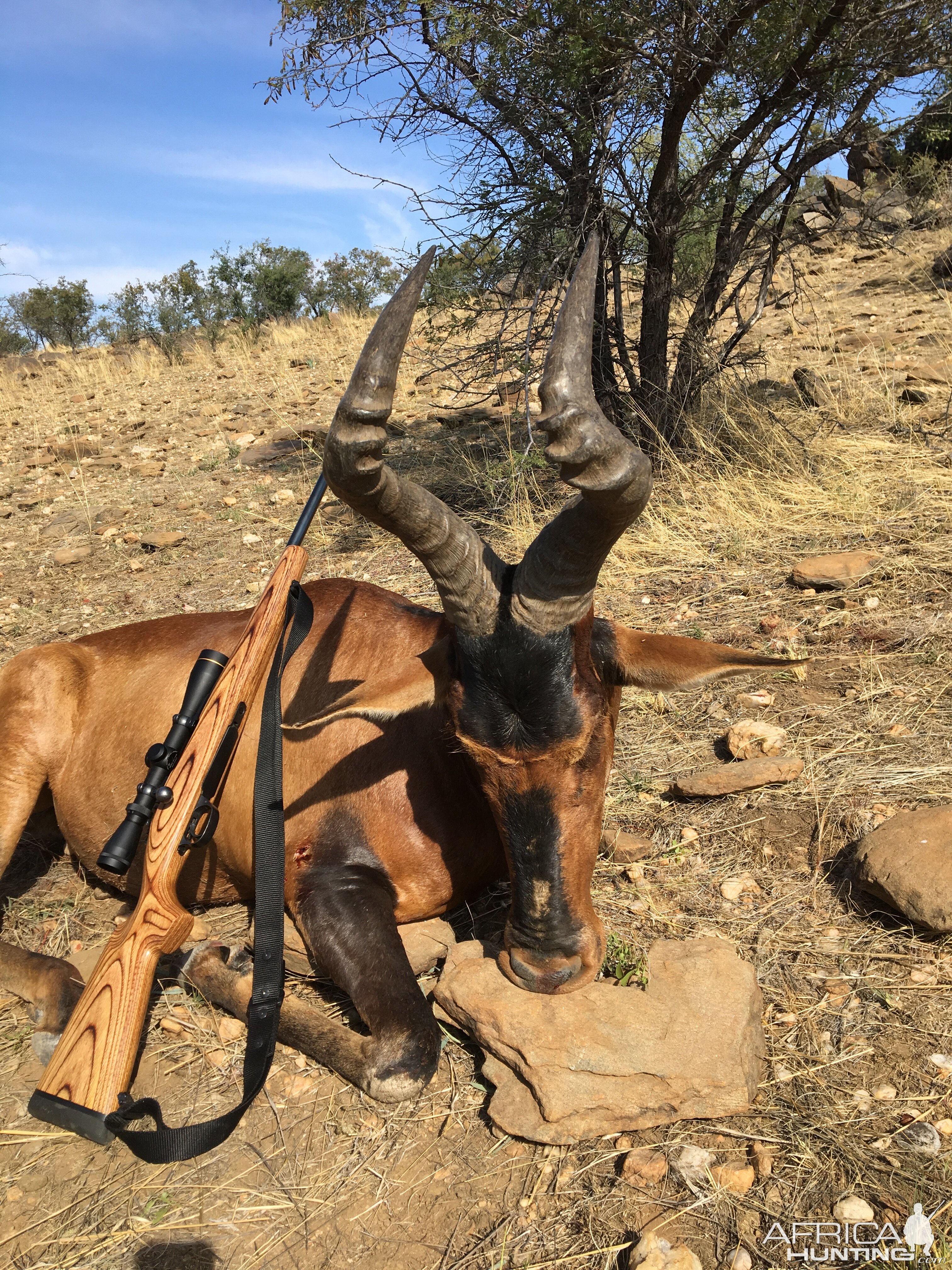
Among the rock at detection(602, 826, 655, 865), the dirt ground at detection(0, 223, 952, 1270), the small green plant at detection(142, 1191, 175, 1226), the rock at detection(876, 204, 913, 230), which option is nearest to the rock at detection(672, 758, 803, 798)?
the dirt ground at detection(0, 223, 952, 1270)

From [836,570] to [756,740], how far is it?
2044 mm

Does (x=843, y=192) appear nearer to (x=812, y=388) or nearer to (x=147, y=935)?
(x=812, y=388)

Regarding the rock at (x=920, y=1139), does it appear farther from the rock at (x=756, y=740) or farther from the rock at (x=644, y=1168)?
the rock at (x=756, y=740)

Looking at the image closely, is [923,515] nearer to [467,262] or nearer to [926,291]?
[467,262]

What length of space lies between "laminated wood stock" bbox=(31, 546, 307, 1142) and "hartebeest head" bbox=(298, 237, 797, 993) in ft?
1.77

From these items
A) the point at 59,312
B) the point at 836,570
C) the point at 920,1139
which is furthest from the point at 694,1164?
the point at 59,312

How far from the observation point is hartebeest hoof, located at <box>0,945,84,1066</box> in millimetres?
3721

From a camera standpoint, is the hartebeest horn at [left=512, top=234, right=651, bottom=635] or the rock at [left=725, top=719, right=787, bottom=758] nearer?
the hartebeest horn at [left=512, top=234, right=651, bottom=635]

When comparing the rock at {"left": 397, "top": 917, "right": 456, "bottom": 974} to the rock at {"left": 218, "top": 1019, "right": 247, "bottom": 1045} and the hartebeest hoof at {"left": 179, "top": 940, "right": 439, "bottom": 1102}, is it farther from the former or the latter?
the rock at {"left": 218, "top": 1019, "right": 247, "bottom": 1045}

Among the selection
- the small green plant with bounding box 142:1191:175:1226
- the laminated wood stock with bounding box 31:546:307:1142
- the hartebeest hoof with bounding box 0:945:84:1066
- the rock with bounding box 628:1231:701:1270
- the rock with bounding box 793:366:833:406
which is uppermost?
the rock with bounding box 793:366:833:406

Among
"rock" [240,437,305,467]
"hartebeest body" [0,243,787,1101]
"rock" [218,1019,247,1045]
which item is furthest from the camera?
"rock" [240,437,305,467]

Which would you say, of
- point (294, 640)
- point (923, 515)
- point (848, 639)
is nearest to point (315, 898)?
point (294, 640)

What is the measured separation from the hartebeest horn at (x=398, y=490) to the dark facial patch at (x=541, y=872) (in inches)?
24.8

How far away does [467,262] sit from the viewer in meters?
8.96
